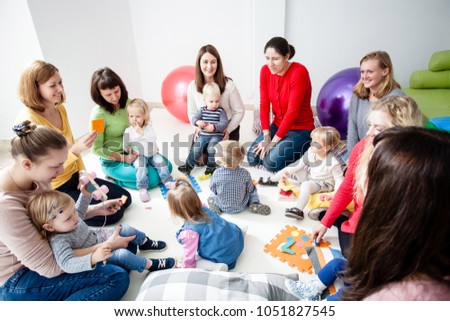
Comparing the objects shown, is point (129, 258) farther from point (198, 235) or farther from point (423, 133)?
point (423, 133)

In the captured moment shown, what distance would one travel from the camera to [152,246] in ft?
6.77

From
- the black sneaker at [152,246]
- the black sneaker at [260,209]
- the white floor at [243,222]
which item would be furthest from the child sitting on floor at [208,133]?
the black sneaker at [152,246]

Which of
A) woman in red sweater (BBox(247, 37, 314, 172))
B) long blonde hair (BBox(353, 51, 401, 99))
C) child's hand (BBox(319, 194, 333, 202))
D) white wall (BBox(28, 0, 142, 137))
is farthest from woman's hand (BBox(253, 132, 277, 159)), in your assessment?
white wall (BBox(28, 0, 142, 137))

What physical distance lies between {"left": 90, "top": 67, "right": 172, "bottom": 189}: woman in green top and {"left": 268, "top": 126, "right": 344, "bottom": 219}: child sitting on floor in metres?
1.30

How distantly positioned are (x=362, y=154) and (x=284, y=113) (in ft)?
4.74

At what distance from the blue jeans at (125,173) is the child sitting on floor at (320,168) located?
48.5 inches

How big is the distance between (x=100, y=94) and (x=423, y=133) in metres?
2.46

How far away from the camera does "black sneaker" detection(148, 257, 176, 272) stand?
1853mm

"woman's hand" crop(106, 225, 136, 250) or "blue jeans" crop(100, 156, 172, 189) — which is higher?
"woman's hand" crop(106, 225, 136, 250)

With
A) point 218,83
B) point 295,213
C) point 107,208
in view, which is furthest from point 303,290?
point 218,83

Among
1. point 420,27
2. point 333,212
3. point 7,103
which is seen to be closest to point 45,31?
point 7,103

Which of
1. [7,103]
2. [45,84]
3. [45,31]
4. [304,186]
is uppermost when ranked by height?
[45,31]

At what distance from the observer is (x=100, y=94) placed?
2.61 metres

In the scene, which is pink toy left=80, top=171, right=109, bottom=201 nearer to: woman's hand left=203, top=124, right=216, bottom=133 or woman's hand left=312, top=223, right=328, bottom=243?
woman's hand left=203, top=124, right=216, bottom=133
